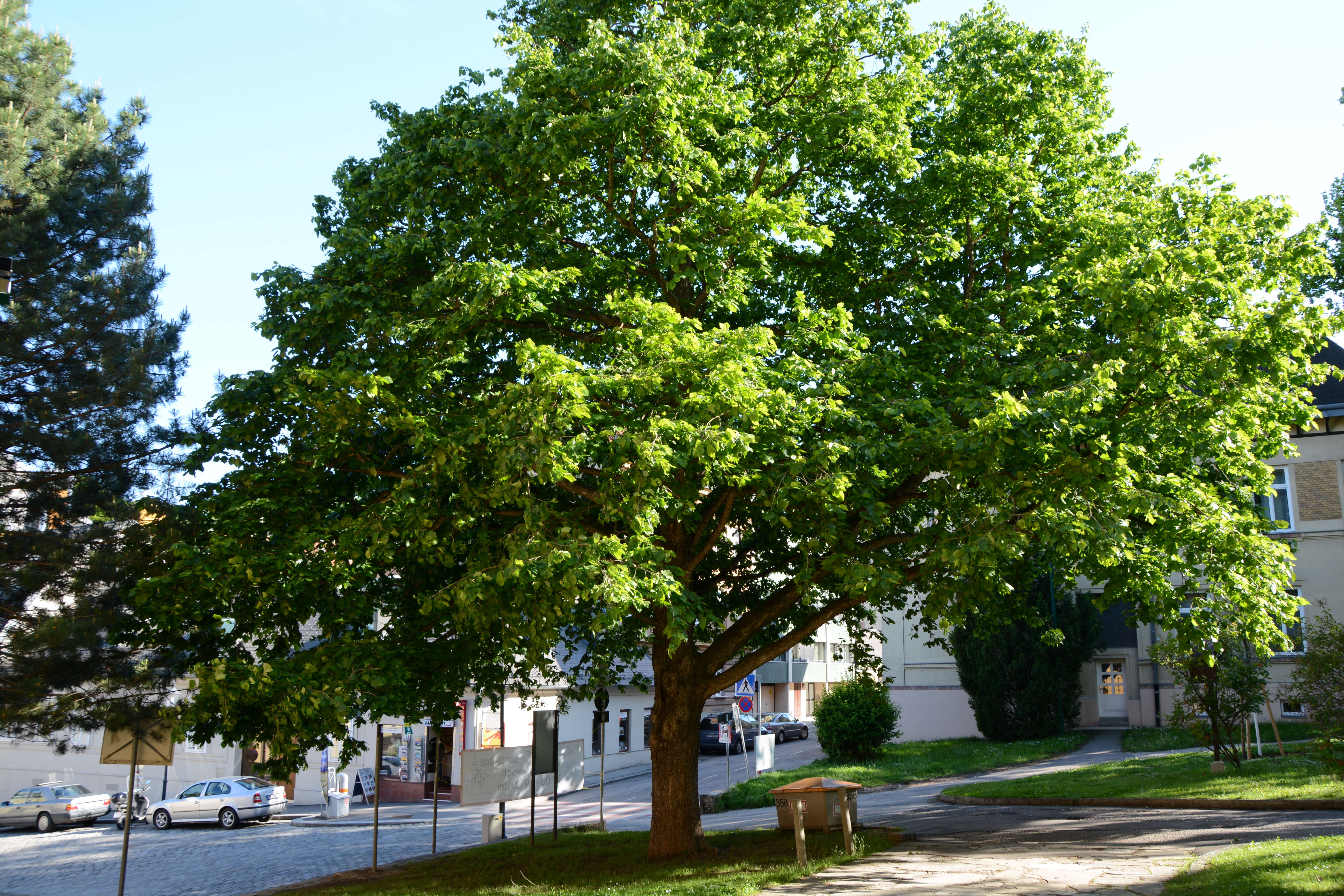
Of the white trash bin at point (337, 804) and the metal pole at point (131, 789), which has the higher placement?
the metal pole at point (131, 789)

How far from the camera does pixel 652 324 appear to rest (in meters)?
11.0

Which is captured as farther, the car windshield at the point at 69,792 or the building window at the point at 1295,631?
the car windshield at the point at 69,792

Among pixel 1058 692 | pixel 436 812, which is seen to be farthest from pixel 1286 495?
pixel 436 812

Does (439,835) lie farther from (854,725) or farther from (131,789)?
(854,725)

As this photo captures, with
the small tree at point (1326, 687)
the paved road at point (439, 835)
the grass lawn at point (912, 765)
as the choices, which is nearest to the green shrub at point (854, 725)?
the grass lawn at point (912, 765)

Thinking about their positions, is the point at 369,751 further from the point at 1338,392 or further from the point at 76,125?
the point at 1338,392

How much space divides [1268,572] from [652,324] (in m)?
7.59

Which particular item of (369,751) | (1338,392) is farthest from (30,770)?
(1338,392)

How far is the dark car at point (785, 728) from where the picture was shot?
46.7 m

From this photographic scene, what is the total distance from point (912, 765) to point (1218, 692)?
11.2 meters

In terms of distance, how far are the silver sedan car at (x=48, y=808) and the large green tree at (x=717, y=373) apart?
2450 cm

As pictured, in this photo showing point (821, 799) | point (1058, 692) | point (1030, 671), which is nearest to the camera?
point (821, 799)

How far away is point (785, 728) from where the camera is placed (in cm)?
4747

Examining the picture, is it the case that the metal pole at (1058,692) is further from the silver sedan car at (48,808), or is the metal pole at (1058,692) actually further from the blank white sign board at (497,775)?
the silver sedan car at (48,808)
